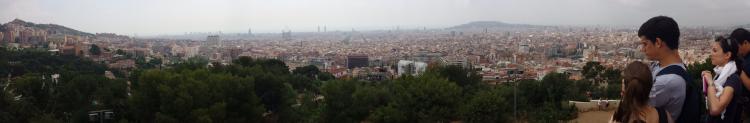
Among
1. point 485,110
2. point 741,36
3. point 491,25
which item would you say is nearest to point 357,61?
point 485,110

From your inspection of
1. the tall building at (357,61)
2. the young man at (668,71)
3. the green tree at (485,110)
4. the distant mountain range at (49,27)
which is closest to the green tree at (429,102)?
the green tree at (485,110)

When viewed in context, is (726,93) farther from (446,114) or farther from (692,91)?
(446,114)

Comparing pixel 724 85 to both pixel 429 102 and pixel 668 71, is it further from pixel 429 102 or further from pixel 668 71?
pixel 429 102

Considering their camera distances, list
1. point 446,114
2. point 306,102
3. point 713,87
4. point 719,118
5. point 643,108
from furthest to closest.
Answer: point 306,102, point 446,114, point 719,118, point 713,87, point 643,108

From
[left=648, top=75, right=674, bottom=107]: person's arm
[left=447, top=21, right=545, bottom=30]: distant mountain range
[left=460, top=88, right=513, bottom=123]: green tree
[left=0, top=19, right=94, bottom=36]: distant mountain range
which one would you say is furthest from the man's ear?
[left=447, top=21, right=545, bottom=30]: distant mountain range

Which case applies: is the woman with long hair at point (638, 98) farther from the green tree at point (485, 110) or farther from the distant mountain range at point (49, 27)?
the distant mountain range at point (49, 27)

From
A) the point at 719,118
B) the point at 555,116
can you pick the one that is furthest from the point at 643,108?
the point at 555,116
